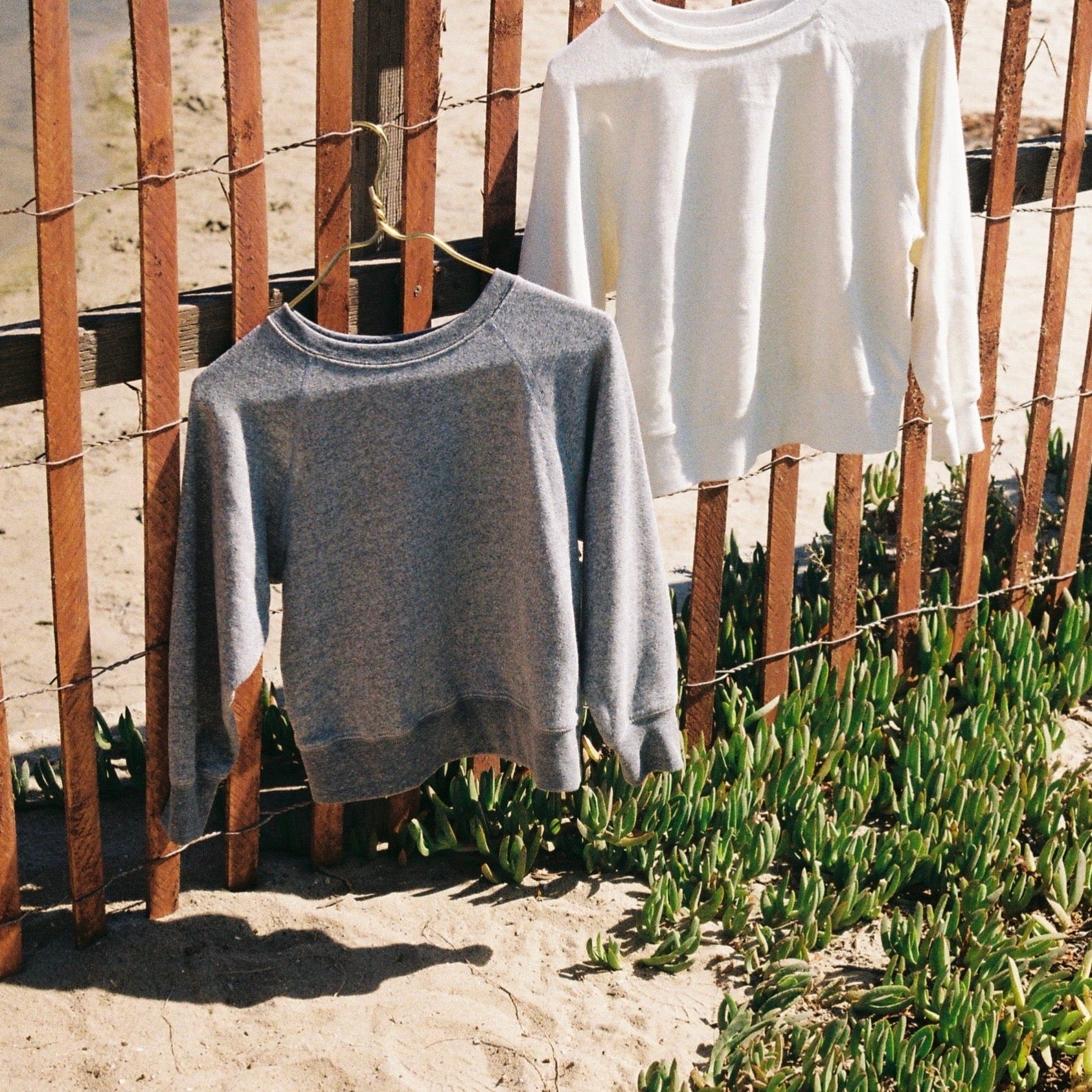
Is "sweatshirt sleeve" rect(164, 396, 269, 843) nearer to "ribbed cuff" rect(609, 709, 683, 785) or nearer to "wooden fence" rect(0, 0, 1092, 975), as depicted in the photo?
"wooden fence" rect(0, 0, 1092, 975)

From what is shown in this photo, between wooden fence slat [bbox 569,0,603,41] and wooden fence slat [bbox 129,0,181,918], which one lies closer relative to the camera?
wooden fence slat [bbox 129,0,181,918]

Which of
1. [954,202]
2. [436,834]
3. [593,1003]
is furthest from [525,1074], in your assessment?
[954,202]

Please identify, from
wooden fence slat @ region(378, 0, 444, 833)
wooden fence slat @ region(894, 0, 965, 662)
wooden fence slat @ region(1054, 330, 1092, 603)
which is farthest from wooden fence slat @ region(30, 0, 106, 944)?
wooden fence slat @ region(1054, 330, 1092, 603)

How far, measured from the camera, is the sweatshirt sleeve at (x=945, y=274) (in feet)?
9.34

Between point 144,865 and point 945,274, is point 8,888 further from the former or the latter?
point 945,274

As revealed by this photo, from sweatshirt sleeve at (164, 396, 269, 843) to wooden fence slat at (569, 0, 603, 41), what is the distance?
3.65 feet

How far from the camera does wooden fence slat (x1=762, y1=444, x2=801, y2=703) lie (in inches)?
139

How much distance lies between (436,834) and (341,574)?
958 mm

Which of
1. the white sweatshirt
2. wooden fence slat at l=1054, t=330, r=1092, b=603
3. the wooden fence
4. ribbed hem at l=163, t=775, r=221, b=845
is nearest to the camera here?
the wooden fence

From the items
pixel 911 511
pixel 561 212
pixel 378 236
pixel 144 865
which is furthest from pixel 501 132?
pixel 144 865

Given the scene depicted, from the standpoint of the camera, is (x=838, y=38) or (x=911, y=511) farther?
(x=911, y=511)

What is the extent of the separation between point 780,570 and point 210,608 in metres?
1.51

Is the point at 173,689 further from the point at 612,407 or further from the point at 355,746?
the point at 612,407

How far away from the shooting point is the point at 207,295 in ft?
9.14
